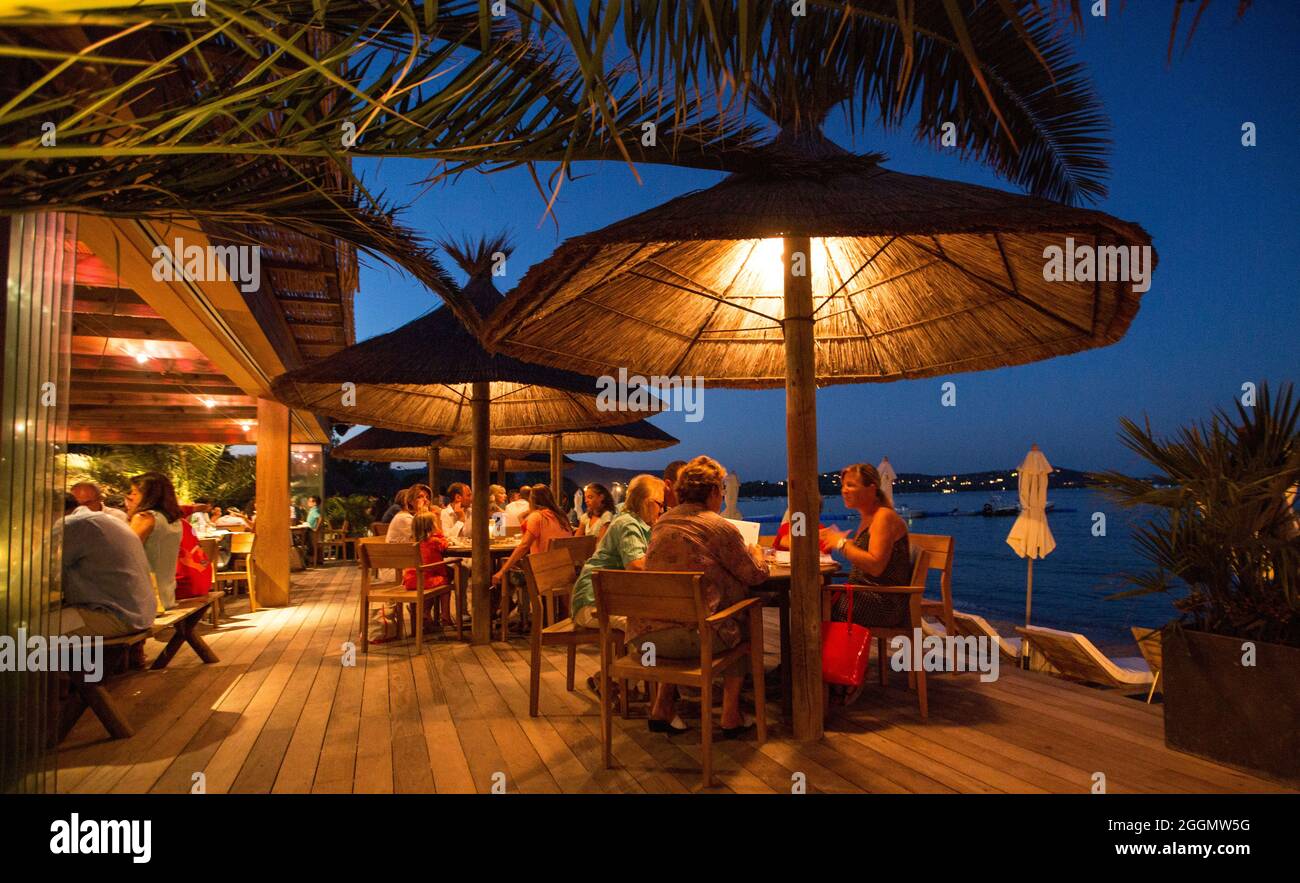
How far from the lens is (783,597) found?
399 cm

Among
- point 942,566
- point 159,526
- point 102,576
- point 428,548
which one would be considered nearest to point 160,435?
point 159,526

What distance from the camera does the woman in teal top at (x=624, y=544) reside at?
425 centimetres

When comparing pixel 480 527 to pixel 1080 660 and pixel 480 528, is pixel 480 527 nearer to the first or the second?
pixel 480 528

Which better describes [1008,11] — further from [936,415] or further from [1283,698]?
[936,415]

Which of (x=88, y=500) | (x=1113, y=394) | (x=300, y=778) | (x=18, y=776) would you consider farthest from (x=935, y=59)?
(x=1113, y=394)

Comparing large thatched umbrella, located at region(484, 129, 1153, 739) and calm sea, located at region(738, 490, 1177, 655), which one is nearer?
large thatched umbrella, located at region(484, 129, 1153, 739)

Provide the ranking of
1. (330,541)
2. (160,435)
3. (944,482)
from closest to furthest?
(160,435) < (330,541) < (944,482)

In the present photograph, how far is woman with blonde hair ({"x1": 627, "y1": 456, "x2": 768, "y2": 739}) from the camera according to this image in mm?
3500

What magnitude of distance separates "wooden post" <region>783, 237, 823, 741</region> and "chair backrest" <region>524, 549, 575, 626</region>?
4.59 ft

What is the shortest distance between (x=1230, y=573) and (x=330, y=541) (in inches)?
641

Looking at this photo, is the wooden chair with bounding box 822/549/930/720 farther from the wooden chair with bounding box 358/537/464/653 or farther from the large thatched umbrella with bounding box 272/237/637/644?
the wooden chair with bounding box 358/537/464/653

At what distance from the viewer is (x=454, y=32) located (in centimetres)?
187

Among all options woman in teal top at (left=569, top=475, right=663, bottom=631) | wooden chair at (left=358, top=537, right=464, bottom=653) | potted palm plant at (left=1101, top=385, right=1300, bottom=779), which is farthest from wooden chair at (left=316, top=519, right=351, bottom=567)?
potted palm plant at (left=1101, top=385, right=1300, bottom=779)

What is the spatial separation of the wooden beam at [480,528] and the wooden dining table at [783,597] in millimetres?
3026
